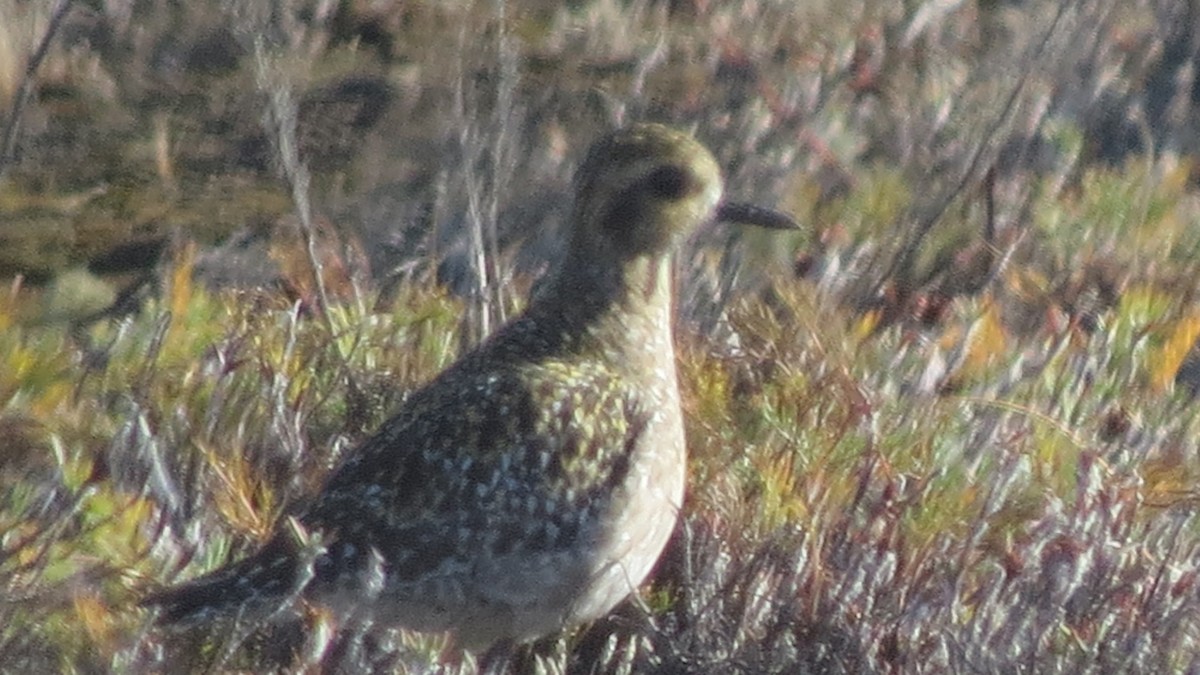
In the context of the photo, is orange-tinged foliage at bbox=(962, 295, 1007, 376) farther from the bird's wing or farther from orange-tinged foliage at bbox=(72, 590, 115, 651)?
orange-tinged foliage at bbox=(72, 590, 115, 651)

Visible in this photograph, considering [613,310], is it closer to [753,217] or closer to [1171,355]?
[753,217]

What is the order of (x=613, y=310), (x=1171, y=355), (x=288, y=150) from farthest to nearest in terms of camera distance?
(x=288, y=150) < (x=1171, y=355) < (x=613, y=310)

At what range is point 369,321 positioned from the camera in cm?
742

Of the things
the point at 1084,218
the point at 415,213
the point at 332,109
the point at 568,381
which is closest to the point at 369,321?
the point at 568,381

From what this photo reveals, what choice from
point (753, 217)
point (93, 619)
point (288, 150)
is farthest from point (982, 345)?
point (93, 619)

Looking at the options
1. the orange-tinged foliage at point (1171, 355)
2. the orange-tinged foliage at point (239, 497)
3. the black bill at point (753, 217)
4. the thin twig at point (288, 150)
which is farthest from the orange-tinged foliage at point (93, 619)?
the orange-tinged foliage at point (1171, 355)

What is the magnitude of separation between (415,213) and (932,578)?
412cm

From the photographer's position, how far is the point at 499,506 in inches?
245

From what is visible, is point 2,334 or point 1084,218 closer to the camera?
point 2,334

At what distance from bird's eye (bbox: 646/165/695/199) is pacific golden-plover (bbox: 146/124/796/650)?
0.53 m

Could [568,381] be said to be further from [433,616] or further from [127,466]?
[127,466]

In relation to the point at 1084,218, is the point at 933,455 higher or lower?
higher

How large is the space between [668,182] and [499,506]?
122 cm

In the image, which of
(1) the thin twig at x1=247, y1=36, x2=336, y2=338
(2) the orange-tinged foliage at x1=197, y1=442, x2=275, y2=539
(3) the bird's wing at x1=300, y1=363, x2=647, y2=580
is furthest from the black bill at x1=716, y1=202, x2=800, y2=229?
(2) the orange-tinged foliage at x1=197, y1=442, x2=275, y2=539
